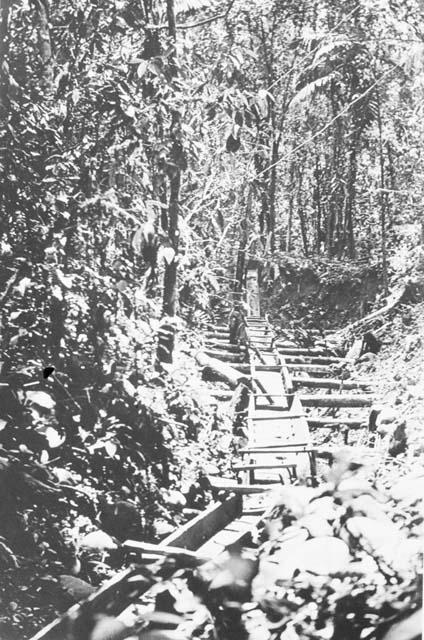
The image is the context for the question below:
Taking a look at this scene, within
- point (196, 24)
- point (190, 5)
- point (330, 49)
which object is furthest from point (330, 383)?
point (190, 5)

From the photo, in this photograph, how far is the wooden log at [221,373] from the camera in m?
3.78

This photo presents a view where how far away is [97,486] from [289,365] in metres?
1.43

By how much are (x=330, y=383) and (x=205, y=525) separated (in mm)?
1058

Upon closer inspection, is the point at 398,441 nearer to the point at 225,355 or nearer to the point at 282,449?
the point at 282,449

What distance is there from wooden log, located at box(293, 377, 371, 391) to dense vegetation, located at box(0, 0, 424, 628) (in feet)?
1.76

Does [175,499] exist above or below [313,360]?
below

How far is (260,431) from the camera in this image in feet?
12.0

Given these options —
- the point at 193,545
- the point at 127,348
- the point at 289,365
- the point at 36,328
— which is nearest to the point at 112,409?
the point at 127,348

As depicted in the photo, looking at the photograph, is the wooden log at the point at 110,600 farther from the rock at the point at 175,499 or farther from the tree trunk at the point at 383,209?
the tree trunk at the point at 383,209

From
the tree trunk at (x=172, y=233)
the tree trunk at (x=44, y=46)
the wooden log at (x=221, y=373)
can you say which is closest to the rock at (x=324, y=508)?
the tree trunk at (x=172, y=233)

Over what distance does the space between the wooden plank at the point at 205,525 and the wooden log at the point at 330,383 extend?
75 centimetres

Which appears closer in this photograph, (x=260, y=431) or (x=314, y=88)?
(x=314, y=88)

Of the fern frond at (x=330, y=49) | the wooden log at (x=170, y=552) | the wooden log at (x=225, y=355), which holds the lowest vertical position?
the wooden log at (x=170, y=552)

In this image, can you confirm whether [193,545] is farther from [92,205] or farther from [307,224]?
[92,205]
